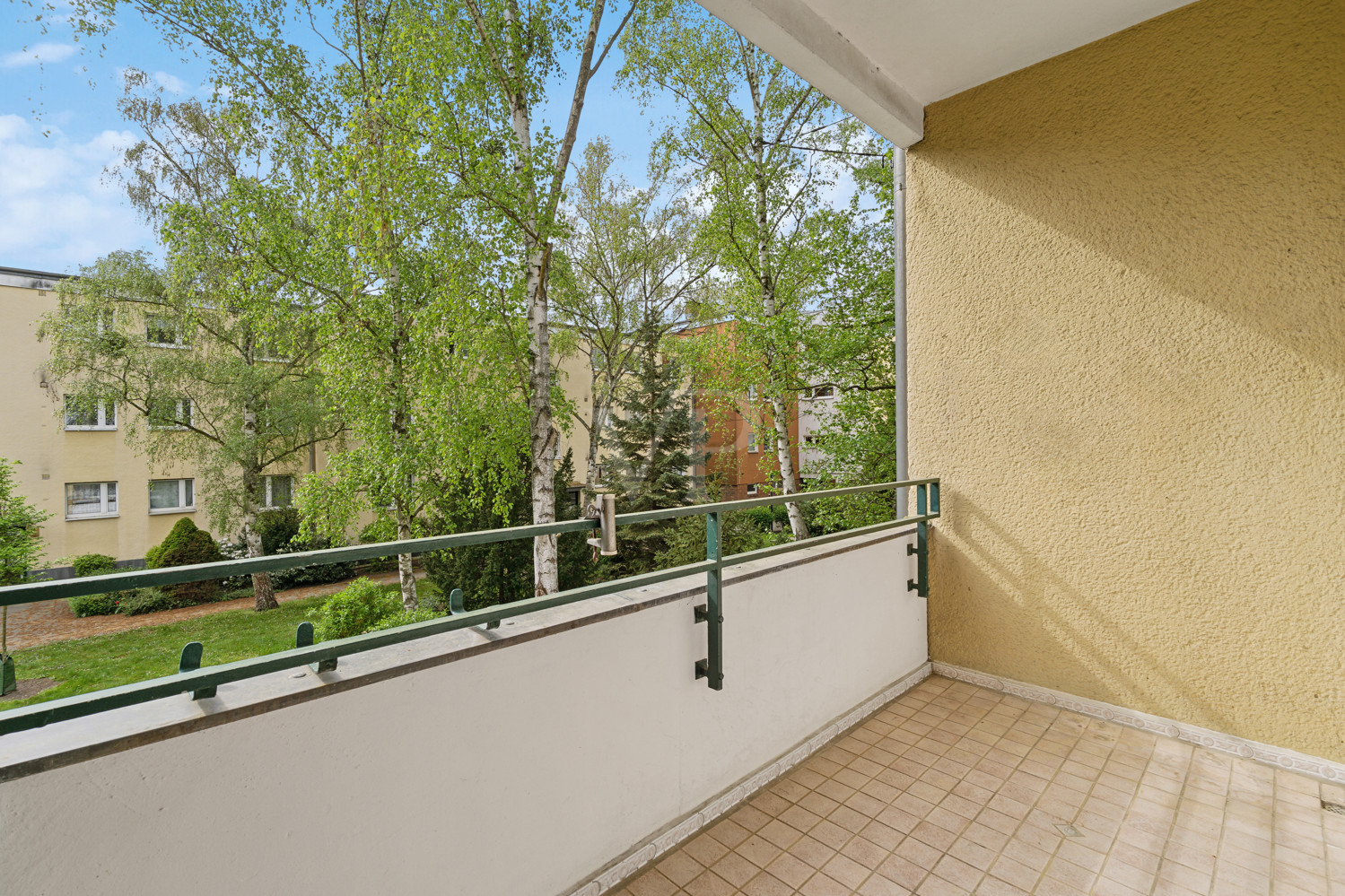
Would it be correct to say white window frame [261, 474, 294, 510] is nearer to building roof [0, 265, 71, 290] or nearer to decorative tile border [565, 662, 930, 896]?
building roof [0, 265, 71, 290]

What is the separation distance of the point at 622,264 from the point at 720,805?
1266 cm

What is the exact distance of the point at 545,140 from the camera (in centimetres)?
630

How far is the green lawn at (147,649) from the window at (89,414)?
148 inches

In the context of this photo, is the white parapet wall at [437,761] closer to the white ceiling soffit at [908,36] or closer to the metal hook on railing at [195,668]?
the metal hook on railing at [195,668]

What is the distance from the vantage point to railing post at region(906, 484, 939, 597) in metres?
3.08

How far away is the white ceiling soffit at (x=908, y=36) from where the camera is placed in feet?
7.54

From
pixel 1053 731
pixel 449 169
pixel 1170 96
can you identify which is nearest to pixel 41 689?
pixel 449 169

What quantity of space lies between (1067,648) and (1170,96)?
2.42 m

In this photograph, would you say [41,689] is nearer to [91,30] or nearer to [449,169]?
[91,30]

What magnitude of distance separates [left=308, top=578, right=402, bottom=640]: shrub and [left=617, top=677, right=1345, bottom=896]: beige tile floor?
6.07m

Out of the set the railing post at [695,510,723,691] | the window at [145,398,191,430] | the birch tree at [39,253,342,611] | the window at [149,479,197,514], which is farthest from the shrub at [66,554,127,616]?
the railing post at [695,510,723,691]

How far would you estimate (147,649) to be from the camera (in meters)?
9.28

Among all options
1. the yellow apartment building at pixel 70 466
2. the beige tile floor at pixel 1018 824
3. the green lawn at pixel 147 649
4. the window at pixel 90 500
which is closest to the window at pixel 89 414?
the yellow apartment building at pixel 70 466

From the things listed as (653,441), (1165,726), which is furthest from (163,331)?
(1165,726)
